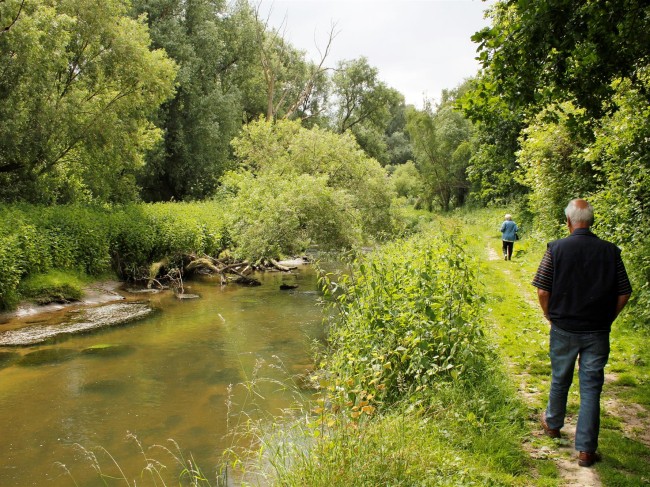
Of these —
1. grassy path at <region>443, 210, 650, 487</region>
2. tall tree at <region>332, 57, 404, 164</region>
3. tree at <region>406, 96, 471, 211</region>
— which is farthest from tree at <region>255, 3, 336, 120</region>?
grassy path at <region>443, 210, 650, 487</region>

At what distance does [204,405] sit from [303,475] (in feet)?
16.3

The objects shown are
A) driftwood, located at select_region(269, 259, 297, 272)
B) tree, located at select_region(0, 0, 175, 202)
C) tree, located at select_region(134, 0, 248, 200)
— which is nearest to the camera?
tree, located at select_region(0, 0, 175, 202)

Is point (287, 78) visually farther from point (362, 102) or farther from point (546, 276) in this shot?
point (546, 276)

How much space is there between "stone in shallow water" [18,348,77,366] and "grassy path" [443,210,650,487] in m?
9.04

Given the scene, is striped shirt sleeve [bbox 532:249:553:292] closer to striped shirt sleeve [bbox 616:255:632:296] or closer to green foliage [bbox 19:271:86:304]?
striped shirt sleeve [bbox 616:255:632:296]

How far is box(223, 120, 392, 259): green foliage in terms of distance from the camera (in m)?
18.9

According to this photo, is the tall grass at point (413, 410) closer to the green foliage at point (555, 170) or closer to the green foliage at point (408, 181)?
the green foliage at point (555, 170)

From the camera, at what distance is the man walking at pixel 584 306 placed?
462cm

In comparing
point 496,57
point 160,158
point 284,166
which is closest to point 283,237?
point 284,166

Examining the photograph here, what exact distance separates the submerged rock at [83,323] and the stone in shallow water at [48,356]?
91cm

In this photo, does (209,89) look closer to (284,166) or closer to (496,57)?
(284,166)

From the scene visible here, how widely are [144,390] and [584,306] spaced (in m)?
7.86

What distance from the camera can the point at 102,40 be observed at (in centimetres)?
2162

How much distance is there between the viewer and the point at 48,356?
11.4 m
